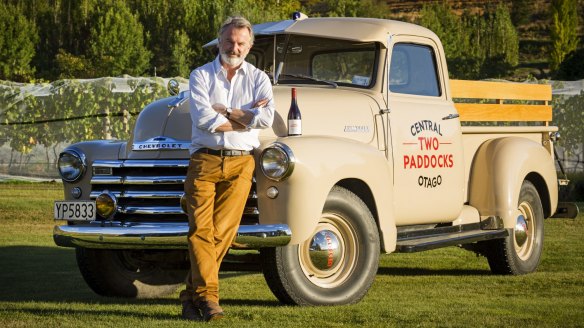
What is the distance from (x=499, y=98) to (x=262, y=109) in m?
4.35

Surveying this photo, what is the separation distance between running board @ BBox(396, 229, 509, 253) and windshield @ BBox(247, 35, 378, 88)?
4.31 ft

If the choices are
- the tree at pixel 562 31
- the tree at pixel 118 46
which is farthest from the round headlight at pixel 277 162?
the tree at pixel 562 31

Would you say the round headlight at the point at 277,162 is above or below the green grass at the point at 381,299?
above

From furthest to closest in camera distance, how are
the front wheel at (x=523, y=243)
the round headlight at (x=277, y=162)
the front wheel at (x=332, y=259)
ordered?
the front wheel at (x=523, y=243)
the front wheel at (x=332, y=259)
the round headlight at (x=277, y=162)

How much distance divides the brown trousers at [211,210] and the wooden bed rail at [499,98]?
343 cm

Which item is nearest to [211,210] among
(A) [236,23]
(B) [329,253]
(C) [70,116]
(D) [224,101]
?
(D) [224,101]

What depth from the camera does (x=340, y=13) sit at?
93.1 metres

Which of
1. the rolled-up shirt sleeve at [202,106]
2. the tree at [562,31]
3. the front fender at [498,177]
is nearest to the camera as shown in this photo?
the rolled-up shirt sleeve at [202,106]

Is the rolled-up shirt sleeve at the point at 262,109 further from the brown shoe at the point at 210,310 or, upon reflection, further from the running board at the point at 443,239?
the running board at the point at 443,239

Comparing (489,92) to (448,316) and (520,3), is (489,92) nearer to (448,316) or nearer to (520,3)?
(448,316)

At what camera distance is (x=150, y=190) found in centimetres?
818

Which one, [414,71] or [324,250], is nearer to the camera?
[324,250]

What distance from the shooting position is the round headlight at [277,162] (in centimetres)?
774

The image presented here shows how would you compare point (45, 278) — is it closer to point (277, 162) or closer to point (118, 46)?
point (277, 162)
